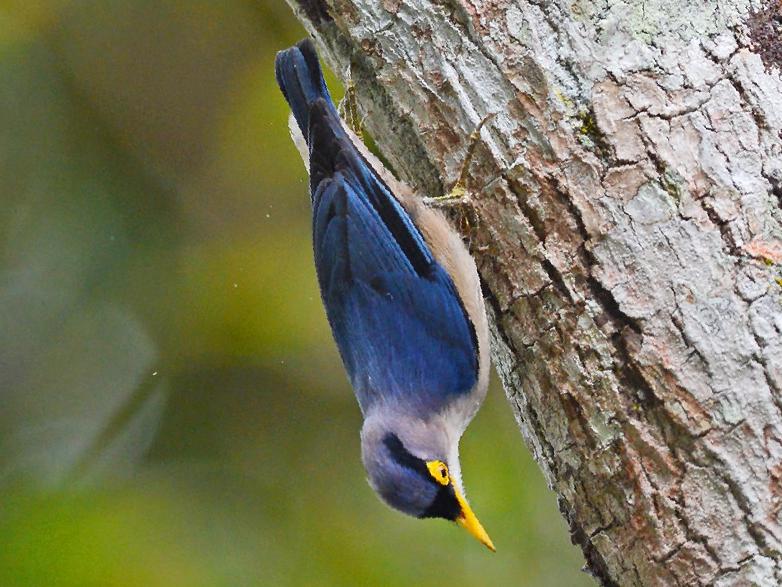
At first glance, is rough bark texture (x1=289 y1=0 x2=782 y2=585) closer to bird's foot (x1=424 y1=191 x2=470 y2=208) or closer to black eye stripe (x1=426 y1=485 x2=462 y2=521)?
bird's foot (x1=424 y1=191 x2=470 y2=208)

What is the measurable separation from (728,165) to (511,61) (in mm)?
778

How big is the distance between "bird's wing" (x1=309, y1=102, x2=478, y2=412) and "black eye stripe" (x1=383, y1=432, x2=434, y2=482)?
238 millimetres

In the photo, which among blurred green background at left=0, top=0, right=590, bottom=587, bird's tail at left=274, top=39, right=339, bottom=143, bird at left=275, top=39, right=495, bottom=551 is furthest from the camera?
blurred green background at left=0, top=0, right=590, bottom=587

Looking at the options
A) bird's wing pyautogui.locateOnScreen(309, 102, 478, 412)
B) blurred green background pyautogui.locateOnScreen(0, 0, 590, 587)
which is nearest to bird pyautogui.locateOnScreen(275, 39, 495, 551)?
bird's wing pyautogui.locateOnScreen(309, 102, 478, 412)

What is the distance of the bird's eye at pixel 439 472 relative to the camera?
368 cm

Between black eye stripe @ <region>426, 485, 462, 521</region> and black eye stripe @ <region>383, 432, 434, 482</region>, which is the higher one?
black eye stripe @ <region>383, 432, 434, 482</region>

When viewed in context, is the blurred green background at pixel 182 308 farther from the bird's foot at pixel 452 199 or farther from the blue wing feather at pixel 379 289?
the bird's foot at pixel 452 199

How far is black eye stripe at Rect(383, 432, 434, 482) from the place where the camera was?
372 centimetres

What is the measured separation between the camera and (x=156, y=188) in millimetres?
5699

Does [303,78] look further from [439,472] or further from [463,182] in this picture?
[439,472]

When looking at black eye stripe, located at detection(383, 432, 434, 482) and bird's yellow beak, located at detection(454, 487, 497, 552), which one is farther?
black eye stripe, located at detection(383, 432, 434, 482)

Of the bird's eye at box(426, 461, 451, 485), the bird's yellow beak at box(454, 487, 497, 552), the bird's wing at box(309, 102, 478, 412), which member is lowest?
the bird's yellow beak at box(454, 487, 497, 552)

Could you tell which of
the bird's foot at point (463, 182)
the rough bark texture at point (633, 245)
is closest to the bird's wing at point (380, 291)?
the bird's foot at point (463, 182)

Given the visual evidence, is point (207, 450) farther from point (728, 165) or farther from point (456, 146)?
point (728, 165)
